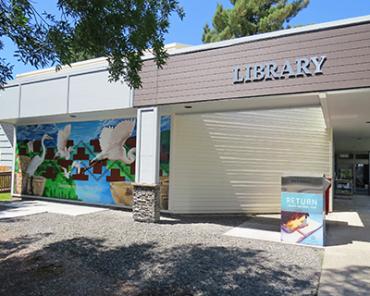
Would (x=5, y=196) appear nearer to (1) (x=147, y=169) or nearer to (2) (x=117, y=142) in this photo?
(2) (x=117, y=142)

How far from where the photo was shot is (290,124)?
11719 millimetres

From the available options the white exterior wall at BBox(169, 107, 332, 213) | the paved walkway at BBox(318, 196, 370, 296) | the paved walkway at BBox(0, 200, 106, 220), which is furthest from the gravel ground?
the white exterior wall at BBox(169, 107, 332, 213)

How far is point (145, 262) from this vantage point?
17.6 feet

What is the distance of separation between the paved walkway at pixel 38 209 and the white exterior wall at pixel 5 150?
18.1ft

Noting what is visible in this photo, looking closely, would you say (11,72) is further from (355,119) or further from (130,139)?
(355,119)

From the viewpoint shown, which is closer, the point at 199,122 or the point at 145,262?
the point at 145,262

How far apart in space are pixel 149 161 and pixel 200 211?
2768 mm

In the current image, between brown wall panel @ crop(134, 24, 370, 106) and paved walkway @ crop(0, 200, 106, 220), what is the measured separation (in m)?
4.20

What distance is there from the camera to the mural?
10914 mm

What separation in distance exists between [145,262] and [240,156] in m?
6.36

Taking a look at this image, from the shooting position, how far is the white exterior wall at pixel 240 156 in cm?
1016

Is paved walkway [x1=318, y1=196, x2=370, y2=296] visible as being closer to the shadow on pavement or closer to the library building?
the shadow on pavement

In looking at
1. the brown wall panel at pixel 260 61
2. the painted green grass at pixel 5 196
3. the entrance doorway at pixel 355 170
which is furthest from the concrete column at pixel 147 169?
the entrance doorway at pixel 355 170

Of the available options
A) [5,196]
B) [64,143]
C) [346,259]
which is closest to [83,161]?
[64,143]
